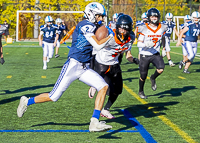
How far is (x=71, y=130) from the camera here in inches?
205

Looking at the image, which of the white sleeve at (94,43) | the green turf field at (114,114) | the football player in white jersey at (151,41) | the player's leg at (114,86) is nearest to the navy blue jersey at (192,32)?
the green turf field at (114,114)

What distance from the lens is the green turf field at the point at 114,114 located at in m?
4.91

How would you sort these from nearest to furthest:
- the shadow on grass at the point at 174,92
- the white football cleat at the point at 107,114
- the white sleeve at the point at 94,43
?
the white sleeve at the point at 94,43, the white football cleat at the point at 107,114, the shadow on grass at the point at 174,92

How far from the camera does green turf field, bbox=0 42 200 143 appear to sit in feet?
16.1

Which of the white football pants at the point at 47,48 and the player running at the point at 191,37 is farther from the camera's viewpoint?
the white football pants at the point at 47,48

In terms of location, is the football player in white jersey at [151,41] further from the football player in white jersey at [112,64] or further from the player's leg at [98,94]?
the player's leg at [98,94]

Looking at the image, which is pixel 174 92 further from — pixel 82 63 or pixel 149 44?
pixel 82 63

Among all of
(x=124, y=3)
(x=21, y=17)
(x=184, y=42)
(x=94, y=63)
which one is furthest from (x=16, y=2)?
(x=94, y=63)

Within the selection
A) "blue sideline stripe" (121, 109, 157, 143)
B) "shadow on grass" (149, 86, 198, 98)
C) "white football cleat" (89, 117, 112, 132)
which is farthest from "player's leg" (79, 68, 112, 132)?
"shadow on grass" (149, 86, 198, 98)

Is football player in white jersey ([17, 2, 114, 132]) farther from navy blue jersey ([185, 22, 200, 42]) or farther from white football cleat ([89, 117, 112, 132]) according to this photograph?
navy blue jersey ([185, 22, 200, 42])

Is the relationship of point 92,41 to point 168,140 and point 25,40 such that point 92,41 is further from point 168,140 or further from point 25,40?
point 25,40

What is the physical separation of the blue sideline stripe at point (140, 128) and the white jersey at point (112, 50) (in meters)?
0.92

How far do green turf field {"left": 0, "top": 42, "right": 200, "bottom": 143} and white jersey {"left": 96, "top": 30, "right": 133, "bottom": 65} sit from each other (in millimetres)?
937

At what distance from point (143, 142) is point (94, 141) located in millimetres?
627
